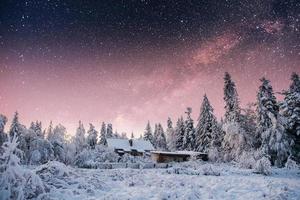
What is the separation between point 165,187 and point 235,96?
108 ft

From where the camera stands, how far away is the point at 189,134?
65625mm

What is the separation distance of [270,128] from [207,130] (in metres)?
20.3

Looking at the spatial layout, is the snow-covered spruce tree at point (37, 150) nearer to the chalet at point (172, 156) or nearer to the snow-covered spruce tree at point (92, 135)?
the chalet at point (172, 156)

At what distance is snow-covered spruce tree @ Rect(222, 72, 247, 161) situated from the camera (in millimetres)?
40969

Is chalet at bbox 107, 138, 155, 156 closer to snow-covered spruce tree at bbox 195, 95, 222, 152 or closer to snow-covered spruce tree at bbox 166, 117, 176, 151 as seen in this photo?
snow-covered spruce tree at bbox 195, 95, 222, 152

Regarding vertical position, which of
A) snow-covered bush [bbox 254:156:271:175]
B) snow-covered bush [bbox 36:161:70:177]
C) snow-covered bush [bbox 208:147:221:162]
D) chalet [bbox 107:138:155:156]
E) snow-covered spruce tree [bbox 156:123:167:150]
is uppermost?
snow-covered spruce tree [bbox 156:123:167:150]

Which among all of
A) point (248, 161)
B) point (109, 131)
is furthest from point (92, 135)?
point (248, 161)

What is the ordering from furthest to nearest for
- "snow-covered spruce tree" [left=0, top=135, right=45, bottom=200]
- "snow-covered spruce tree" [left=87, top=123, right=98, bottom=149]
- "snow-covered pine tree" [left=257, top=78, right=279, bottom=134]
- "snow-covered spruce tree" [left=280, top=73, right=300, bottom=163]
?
"snow-covered spruce tree" [left=87, top=123, right=98, bottom=149]
"snow-covered pine tree" [left=257, top=78, right=279, bottom=134]
"snow-covered spruce tree" [left=280, top=73, right=300, bottom=163]
"snow-covered spruce tree" [left=0, top=135, right=45, bottom=200]

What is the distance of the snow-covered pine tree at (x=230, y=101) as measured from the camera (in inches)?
1700

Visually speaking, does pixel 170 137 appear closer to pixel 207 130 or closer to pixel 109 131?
pixel 109 131

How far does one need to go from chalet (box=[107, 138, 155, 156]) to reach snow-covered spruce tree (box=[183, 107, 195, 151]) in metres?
9.73

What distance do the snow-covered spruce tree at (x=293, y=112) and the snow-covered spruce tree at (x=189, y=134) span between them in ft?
96.9

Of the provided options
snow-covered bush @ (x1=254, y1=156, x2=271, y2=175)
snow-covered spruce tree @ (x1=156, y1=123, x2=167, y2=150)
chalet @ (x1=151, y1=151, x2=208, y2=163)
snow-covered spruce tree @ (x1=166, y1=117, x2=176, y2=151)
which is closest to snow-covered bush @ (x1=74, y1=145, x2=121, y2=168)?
chalet @ (x1=151, y1=151, x2=208, y2=163)

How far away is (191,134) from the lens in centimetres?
6544
